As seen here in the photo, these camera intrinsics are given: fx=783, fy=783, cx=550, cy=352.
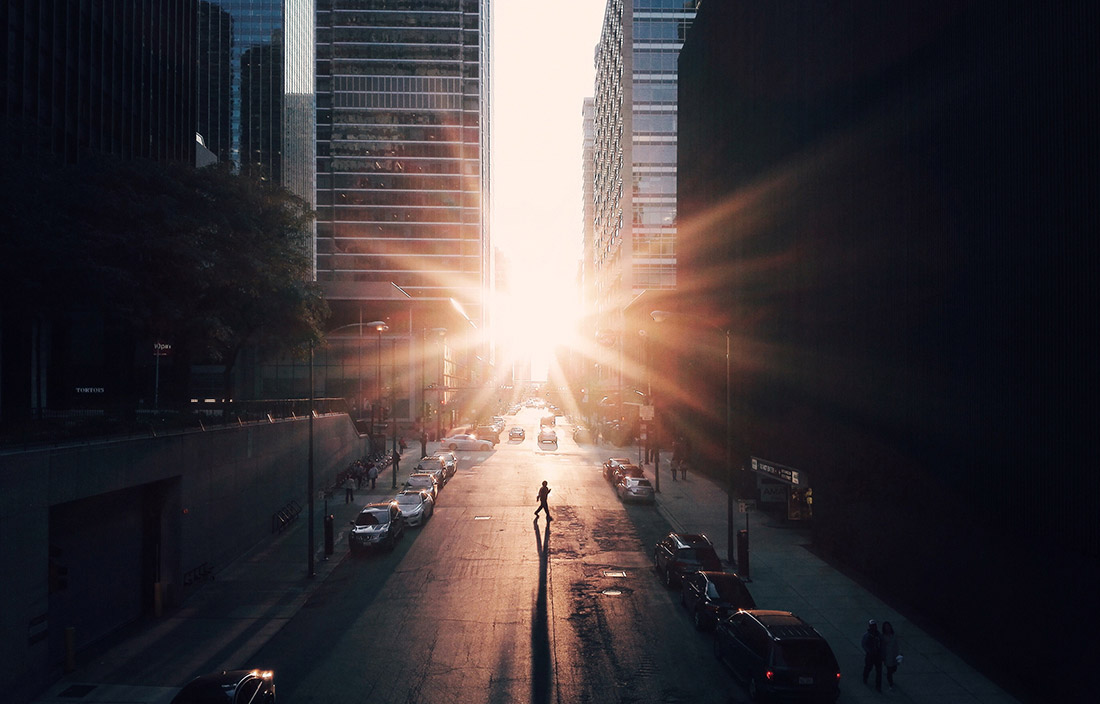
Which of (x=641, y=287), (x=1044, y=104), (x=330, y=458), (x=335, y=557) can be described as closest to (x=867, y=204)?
(x=1044, y=104)

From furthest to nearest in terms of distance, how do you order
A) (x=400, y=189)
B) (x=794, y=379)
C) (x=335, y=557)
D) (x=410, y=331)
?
(x=400, y=189), (x=410, y=331), (x=794, y=379), (x=335, y=557)

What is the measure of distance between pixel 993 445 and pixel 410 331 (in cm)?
6780

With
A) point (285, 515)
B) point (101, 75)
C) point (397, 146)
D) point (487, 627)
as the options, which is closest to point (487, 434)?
point (285, 515)

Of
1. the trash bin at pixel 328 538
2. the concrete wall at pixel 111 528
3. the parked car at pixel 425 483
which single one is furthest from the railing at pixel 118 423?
the parked car at pixel 425 483

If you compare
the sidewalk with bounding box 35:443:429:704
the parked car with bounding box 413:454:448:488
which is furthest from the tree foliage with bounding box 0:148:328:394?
the parked car with bounding box 413:454:448:488

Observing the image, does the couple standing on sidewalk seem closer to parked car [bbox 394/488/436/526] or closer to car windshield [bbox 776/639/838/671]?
car windshield [bbox 776/639/838/671]

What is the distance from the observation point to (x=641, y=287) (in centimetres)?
9538

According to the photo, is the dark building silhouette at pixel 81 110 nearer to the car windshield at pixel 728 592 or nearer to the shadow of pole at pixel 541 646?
the shadow of pole at pixel 541 646

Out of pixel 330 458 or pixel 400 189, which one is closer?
pixel 330 458

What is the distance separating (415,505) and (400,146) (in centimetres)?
12399

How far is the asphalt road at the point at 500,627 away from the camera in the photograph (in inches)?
622

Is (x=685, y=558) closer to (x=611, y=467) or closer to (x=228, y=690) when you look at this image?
(x=228, y=690)

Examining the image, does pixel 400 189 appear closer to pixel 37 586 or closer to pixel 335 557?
pixel 335 557

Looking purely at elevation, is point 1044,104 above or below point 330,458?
above
